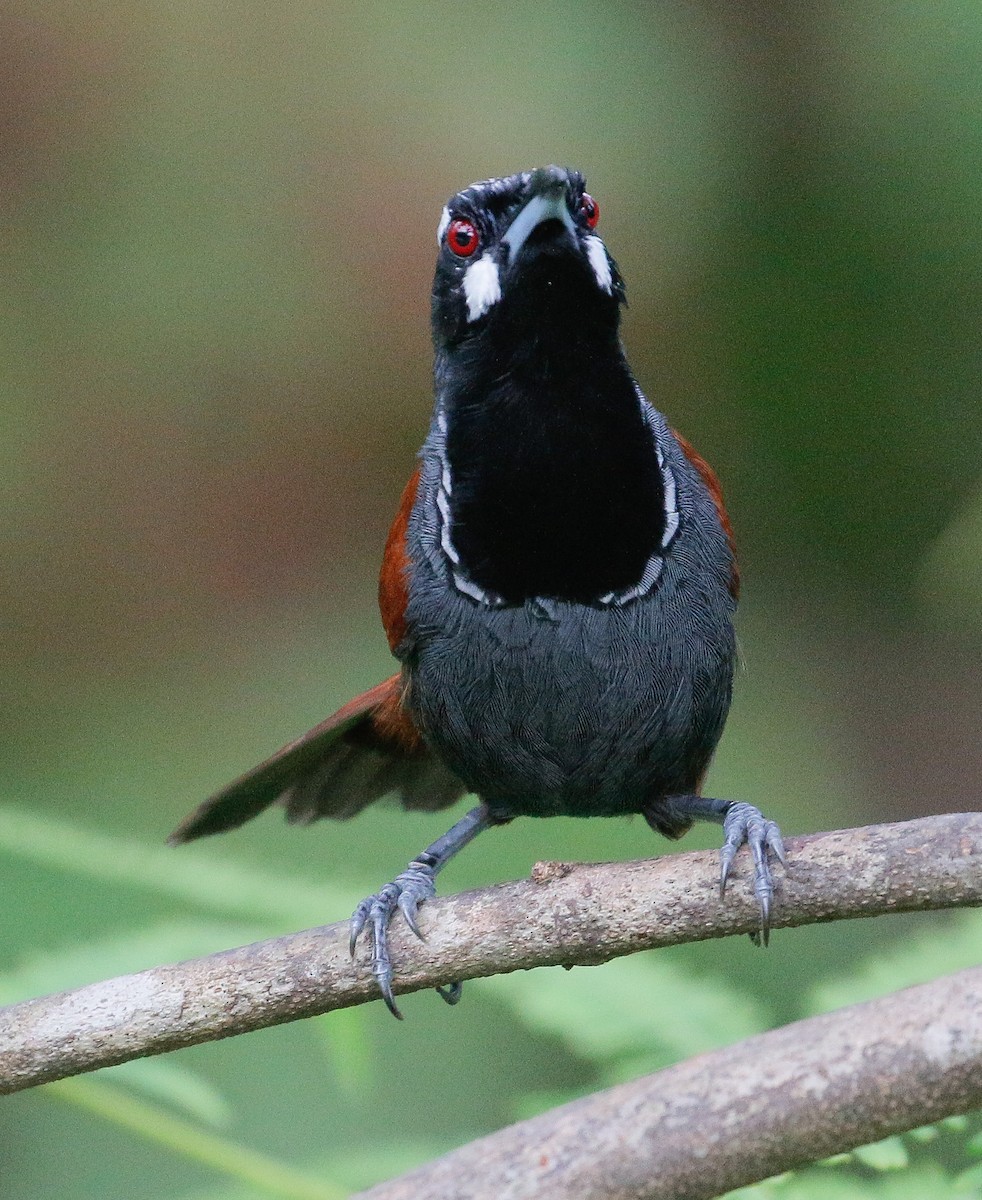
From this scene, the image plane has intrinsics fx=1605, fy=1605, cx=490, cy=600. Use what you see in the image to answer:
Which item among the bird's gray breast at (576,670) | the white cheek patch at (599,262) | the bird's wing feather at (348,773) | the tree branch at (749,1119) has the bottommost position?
A: the tree branch at (749,1119)

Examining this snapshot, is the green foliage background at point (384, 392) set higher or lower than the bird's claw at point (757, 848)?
higher

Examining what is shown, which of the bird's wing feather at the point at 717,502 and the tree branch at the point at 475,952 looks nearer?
the tree branch at the point at 475,952

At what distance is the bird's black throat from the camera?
2.71 meters

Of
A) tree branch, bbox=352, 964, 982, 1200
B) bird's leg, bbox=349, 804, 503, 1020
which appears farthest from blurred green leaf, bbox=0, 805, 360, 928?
tree branch, bbox=352, 964, 982, 1200

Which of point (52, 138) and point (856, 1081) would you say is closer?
point (856, 1081)

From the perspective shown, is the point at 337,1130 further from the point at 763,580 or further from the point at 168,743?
the point at 763,580

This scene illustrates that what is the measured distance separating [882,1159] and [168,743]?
3552 millimetres

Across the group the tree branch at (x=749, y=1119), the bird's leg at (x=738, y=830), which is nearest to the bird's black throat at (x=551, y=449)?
the bird's leg at (x=738, y=830)

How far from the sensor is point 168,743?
533 centimetres

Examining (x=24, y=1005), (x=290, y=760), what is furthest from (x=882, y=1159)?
(x=290, y=760)

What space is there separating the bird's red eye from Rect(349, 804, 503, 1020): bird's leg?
1127 millimetres

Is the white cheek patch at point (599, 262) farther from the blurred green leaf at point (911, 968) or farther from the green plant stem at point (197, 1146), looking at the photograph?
the green plant stem at point (197, 1146)

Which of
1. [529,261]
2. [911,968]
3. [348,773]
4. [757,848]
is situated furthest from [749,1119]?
[348,773]

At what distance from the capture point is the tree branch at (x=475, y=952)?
2.20 metres
